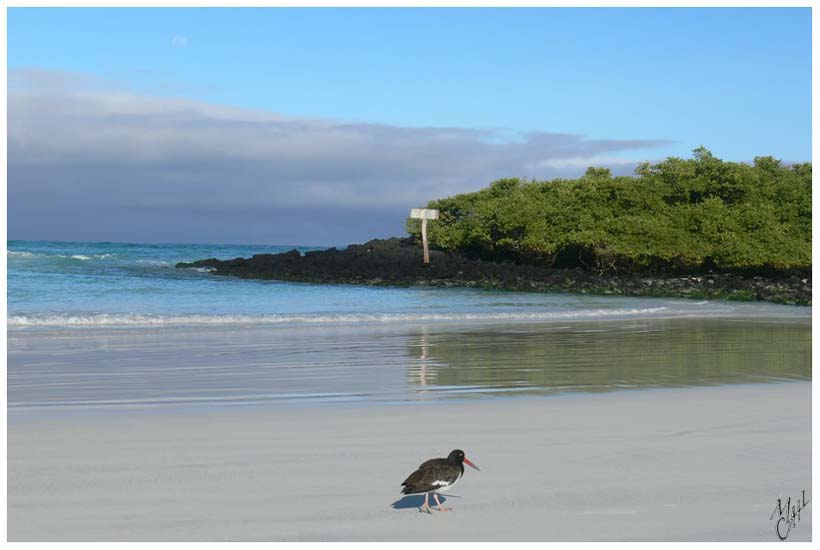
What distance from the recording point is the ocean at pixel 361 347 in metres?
8.55

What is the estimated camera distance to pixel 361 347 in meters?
12.6

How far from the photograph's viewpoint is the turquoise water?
670 inches

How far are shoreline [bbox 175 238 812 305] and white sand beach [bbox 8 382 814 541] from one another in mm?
19340

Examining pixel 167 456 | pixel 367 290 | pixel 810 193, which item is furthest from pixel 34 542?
pixel 810 193

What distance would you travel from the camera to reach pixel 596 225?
1325 inches

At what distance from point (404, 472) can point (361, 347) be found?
288 inches

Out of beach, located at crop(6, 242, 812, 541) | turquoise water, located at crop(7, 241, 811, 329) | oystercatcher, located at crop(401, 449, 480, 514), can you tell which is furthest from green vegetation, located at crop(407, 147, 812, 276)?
oystercatcher, located at crop(401, 449, 480, 514)

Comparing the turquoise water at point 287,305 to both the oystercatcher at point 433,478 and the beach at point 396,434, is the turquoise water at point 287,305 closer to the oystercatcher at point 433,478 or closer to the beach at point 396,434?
the beach at point 396,434

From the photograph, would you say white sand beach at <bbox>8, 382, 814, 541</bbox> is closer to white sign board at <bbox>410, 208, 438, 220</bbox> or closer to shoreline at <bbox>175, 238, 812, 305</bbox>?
shoreline at <bbox>175, 238, 812, 305</bbox>

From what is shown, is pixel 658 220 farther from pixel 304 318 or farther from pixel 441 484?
pixel 441 484

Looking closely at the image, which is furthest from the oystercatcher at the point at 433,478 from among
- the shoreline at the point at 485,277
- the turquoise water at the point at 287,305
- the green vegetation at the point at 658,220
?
the green vegetation at the point at 658,220

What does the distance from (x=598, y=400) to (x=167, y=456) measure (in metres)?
3.75

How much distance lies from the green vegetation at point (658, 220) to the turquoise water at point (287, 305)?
699 centimetres

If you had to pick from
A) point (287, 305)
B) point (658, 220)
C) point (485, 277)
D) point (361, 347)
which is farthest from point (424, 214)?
point (361, 347)
